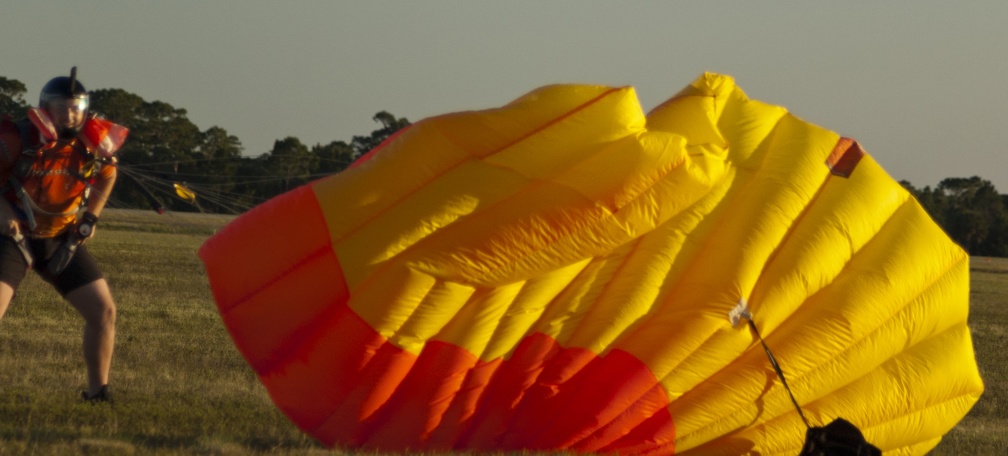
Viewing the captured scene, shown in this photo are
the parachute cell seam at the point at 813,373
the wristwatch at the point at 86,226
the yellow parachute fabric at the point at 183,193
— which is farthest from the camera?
the yellow parachute fabric at the point at 183,193

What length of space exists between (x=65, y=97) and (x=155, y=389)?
Result: 77.6 inches

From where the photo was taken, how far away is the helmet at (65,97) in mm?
5984

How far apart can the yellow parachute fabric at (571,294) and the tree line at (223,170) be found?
0.85m

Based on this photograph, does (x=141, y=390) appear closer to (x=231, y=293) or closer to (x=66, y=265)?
(x=66, y=265)

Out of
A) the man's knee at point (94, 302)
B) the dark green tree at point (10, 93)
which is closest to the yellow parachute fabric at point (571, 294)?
the man's knee at point (94, 302)

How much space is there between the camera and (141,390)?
23.4 ft

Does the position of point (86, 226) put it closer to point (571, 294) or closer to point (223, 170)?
point (571, 294)

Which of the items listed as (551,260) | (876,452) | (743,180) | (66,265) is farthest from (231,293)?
(876,452)

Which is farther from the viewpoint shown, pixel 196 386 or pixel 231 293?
pixel 196 386

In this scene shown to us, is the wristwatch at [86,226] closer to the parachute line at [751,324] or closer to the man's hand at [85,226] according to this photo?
the man's hand at [85,226]

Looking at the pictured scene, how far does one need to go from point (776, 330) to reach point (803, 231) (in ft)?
1.59

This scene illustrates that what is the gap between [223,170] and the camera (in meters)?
21.5

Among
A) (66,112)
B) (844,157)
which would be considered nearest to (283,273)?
(66,112)

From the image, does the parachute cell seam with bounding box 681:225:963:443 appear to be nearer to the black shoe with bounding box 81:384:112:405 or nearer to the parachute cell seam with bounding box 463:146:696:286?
the parachute cell seam with bounding box 463:146:696:286
